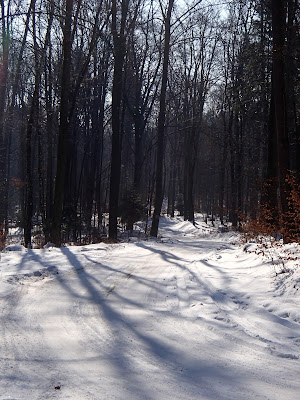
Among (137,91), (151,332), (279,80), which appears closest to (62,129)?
(279,80)

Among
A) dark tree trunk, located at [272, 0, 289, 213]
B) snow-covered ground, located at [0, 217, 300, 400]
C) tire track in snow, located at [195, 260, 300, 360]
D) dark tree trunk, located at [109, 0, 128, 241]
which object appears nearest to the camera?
snow-covered ground, located at [0, 217, 300, 400]

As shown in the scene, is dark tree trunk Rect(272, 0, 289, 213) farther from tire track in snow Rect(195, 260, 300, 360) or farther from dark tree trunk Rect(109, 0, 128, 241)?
dark tree trunk Rect(109, 0, 128, 241)

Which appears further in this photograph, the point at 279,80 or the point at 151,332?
the point at 279,80

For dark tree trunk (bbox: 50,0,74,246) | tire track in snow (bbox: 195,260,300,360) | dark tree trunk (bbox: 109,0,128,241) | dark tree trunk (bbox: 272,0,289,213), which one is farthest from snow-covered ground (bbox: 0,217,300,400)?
dark tree trunk (bbox: 109,0,128,241)

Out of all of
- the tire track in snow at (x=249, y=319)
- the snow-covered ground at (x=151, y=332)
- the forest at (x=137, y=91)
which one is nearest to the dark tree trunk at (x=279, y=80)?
the forest at (x=137, y=91)

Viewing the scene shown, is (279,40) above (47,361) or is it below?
above

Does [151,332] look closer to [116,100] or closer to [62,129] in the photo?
[62,129]

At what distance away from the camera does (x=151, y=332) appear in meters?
4.93

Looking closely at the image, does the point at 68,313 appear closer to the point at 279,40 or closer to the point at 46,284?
the point at 46,284

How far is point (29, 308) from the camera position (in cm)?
575

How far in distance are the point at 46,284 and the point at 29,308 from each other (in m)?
1.53

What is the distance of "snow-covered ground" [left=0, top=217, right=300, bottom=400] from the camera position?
3.50m

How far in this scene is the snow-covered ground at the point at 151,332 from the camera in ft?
11.5

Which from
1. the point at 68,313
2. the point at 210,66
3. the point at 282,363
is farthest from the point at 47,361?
the point at 210,66
